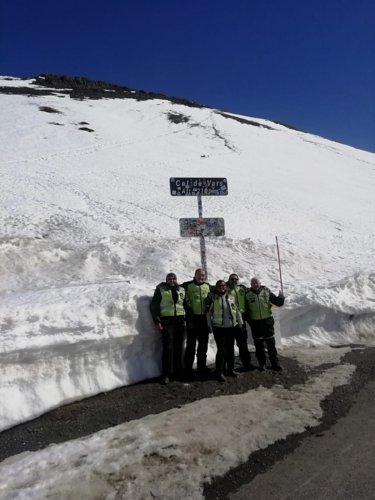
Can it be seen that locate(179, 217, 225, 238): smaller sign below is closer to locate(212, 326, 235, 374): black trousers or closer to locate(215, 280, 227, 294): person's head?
locate(215, 280, 227, 294): person's head

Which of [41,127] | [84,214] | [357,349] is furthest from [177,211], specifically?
[41,127]

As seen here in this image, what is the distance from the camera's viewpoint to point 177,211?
62.2 ft

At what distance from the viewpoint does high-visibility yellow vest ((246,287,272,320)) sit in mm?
8141

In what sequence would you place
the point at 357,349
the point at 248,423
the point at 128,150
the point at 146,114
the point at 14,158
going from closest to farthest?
the point at 248,423 → the point at 357,349 → the point at 14,158 → the point at 128,150 → the point at 146,114

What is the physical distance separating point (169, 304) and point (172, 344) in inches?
26.5

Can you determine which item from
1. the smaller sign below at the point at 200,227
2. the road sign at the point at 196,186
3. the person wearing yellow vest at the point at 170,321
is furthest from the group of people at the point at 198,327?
the road sign at the point at 196,186

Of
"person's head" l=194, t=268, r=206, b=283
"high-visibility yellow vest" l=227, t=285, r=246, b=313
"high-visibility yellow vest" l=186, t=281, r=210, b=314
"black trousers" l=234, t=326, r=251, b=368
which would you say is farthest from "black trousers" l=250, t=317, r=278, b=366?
"person's head" l=194, t=268, r=206, b=283

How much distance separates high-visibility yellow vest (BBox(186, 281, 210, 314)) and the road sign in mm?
2466

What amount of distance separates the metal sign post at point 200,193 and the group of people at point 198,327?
147 centimetres

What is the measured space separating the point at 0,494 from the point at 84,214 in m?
13.5

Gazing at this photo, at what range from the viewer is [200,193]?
950cm

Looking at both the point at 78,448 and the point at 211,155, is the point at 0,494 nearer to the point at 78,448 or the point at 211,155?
the point at 78,448

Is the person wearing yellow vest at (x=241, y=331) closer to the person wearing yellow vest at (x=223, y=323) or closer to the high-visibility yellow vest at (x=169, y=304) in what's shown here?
the person wearing yellow vest at (x=223, y=323)

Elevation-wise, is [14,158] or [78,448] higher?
[14,158]
